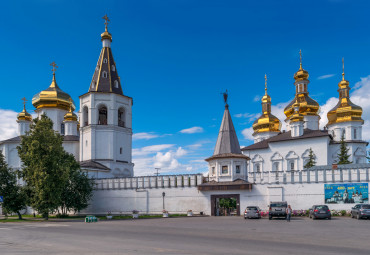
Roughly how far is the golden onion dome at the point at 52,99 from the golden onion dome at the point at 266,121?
105 ft

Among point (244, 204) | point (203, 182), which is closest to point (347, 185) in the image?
point (244, 204)

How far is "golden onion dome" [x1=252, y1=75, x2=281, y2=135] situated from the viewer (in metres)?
69.8

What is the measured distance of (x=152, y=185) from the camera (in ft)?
139

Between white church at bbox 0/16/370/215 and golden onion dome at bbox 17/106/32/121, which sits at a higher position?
golden onion dome at bbox 17/106/32/121

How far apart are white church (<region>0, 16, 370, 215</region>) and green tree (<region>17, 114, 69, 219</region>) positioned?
30.9 ft

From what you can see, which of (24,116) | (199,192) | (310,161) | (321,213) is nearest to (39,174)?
(199,192)

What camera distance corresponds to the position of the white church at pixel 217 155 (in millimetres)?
36438

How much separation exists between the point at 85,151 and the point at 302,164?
30.0 m

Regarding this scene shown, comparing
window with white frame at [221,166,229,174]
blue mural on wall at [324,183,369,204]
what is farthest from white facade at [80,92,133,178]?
blue mural on wall at [324,183,369,204]

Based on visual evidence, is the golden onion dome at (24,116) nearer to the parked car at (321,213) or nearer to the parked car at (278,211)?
the parked car at (278,211)

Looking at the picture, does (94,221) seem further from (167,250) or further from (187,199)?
(167,250)

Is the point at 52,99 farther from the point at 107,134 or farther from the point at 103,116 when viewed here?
the point at 107,134

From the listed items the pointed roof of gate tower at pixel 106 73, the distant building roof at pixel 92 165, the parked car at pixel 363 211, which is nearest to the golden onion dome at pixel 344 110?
the pointed roof of gate tower at pixel 106 73

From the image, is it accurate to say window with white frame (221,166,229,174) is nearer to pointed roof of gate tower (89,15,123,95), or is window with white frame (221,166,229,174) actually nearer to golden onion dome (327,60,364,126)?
pointed roof of gate tower (89,15,123,95)
